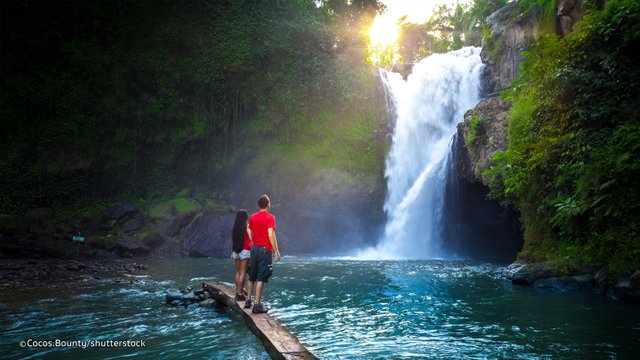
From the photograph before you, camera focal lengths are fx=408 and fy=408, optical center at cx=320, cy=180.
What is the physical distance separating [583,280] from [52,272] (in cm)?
1604

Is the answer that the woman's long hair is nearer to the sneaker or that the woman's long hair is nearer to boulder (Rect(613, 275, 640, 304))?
the sneaker

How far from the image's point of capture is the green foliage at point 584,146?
9562mm

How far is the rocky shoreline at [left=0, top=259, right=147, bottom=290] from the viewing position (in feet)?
38.8

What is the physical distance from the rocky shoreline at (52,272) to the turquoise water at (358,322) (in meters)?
1.49

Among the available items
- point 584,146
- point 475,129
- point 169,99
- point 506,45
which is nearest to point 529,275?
point 584,146

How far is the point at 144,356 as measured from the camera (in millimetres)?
5398

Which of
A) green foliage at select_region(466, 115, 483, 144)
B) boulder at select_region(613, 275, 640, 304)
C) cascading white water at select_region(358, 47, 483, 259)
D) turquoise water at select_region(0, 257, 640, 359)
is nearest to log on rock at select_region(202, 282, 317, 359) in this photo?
turquoise water at select_region(0, 257, 640, 359)

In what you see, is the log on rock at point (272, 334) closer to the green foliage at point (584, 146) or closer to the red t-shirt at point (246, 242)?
the red t-shirt at point (246, 242)

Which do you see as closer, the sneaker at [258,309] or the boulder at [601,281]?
the sneaker at [258,309]

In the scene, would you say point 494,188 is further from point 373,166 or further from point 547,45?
point 373,166

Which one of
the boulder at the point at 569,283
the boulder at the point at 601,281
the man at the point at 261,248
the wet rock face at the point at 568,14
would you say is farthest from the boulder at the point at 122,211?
the wet rock face at the point at 568,14

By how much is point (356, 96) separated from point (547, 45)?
15285 millimetres

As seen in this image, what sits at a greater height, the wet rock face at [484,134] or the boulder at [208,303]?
the wet rock face at [484,134]

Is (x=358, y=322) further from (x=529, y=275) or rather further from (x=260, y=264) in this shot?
(x=529, y=275)
